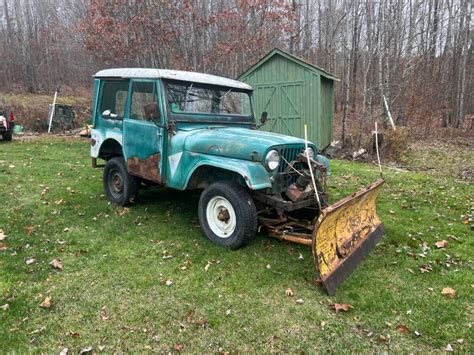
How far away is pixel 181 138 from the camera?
485 centimetres

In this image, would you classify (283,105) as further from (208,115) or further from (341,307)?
(341,307)

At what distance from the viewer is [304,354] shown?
283cm

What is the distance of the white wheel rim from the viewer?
4488 millimetres

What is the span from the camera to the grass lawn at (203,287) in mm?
2994

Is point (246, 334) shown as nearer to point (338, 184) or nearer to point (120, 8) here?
point (338, 184)

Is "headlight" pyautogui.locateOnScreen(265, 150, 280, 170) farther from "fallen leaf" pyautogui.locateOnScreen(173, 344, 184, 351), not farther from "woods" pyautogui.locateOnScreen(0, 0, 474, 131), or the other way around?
"woods" pyautogui.locateOnScreen(0, 0, 474, 131)

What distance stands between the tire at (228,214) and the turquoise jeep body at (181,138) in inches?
8.9

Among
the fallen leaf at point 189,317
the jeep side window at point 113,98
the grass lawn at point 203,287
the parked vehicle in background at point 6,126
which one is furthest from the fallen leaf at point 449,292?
the parked vehicle in background at point 6,126

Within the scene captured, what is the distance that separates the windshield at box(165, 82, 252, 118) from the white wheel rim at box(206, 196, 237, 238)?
142cm

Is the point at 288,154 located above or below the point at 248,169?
above

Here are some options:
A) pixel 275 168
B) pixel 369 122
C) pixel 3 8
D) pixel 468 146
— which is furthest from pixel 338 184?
pixel 3 8

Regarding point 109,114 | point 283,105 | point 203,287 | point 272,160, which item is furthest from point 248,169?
point 283,105

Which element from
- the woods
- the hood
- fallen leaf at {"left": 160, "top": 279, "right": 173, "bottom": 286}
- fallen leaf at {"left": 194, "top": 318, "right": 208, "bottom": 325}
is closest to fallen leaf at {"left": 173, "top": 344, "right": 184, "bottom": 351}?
fallen leaf at {"left": 194, "top": 318, "right": 208, "bottom": 325}

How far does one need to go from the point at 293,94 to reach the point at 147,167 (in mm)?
8262
